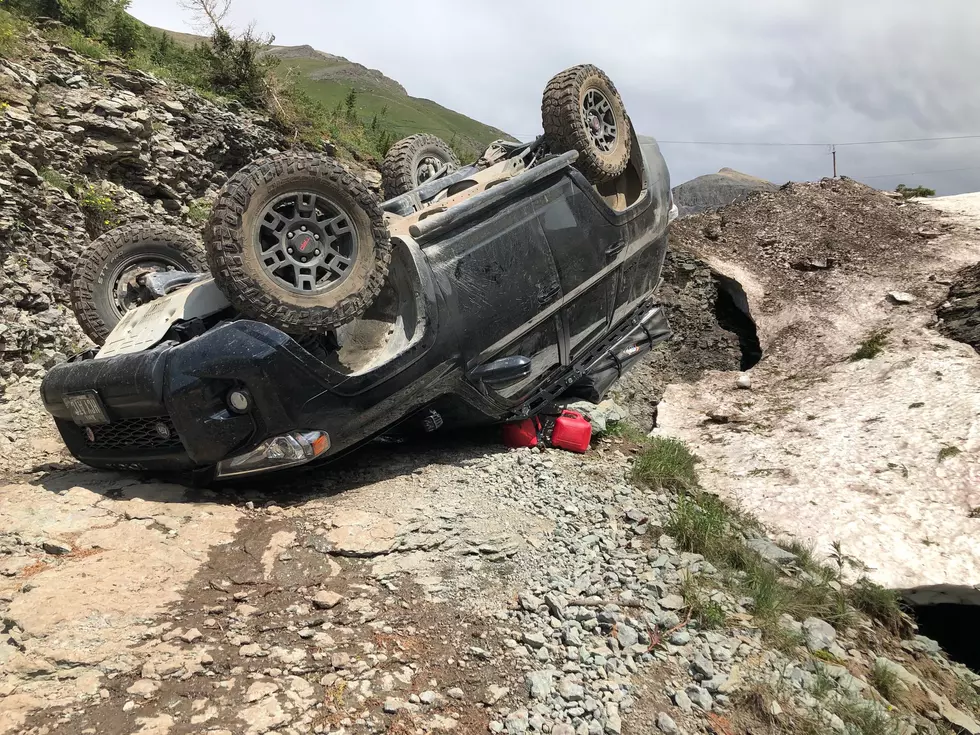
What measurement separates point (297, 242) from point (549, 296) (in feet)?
5.64

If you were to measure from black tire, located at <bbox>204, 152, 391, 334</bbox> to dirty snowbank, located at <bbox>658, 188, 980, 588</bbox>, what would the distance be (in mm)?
3234

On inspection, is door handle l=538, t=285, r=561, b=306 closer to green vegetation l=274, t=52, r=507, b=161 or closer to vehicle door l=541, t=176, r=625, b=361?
vehicle door l=541, t=176, r=625, b=361

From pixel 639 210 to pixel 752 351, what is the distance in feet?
11.6

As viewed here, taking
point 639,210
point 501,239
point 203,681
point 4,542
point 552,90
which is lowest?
point 4,542

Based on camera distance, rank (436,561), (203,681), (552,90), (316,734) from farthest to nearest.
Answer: (552,90), (436,561), (203,681), (316,734)

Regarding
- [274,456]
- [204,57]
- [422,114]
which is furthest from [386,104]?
[274,456]

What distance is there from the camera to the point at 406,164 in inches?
240

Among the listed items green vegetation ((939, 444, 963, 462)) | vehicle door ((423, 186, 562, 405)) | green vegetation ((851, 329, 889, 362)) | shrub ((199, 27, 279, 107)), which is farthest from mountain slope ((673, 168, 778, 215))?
vehicle door ((423, 186, 562, 405))

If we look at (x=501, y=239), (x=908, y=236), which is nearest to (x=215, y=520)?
(x=501, y=239)

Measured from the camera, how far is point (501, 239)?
3.88 meters

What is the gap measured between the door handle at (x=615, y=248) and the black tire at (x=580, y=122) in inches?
20.1

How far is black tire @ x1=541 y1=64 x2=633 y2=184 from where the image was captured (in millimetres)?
4488

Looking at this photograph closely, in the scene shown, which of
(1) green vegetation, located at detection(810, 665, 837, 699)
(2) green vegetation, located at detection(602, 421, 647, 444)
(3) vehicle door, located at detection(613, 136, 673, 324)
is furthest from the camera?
(2) green vegetation, located at detection(602, 421, 647, 444)

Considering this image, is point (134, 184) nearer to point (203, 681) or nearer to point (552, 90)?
point (552, 90)
